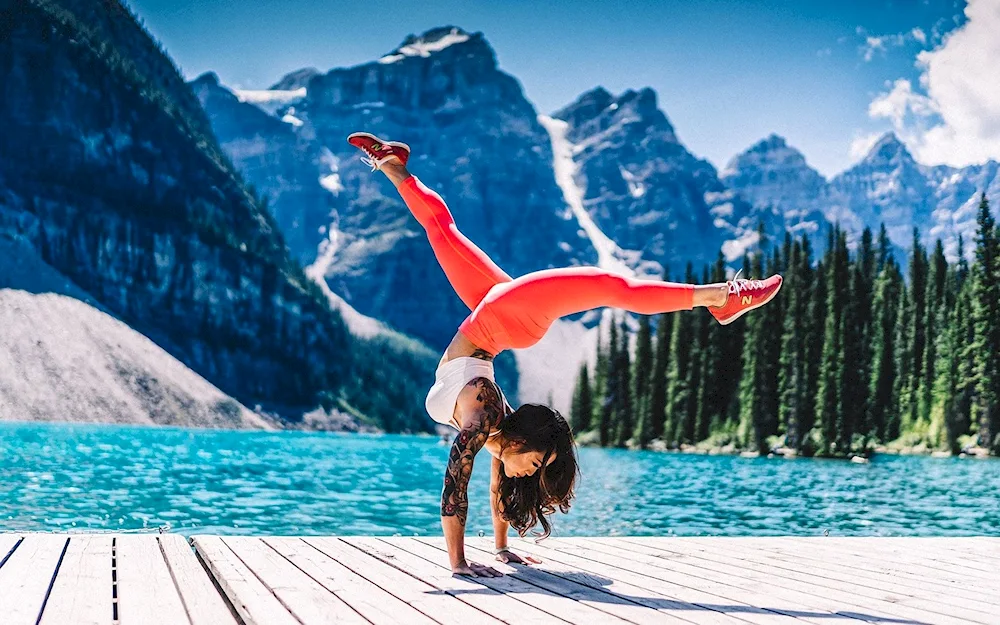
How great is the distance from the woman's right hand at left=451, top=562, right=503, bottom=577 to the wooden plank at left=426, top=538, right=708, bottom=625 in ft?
0.62

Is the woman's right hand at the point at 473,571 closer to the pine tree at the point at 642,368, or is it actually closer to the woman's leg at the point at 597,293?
the woman's leg at the point at 597,293

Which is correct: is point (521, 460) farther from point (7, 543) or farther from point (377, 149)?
point (7, 543)

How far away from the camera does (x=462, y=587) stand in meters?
5.40

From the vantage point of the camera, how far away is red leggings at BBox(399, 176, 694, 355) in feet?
19.0

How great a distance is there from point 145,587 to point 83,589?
319 mm

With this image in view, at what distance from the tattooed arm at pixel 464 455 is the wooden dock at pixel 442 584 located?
7.6 inches

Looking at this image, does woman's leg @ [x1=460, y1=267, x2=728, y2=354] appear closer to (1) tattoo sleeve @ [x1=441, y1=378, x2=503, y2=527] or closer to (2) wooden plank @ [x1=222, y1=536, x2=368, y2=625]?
(1) tattoo sleeve @ [x1=441, y1=378, x2=503, y2=527]

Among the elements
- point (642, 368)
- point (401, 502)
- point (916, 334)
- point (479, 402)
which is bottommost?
point (401, 502)

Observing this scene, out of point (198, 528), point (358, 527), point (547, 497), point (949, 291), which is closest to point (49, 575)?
point (547, 497)

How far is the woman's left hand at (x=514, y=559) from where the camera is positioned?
21.6 ft

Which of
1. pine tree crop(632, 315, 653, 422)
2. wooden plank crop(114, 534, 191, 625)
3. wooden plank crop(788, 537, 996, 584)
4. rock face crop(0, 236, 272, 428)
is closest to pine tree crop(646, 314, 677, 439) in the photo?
pine tree crop(632, 315, 653, 422)

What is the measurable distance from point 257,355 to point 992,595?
171880 millimetres

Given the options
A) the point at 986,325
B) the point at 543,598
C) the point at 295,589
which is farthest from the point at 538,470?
the point at 986,325

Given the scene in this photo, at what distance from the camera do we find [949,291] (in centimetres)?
8750
